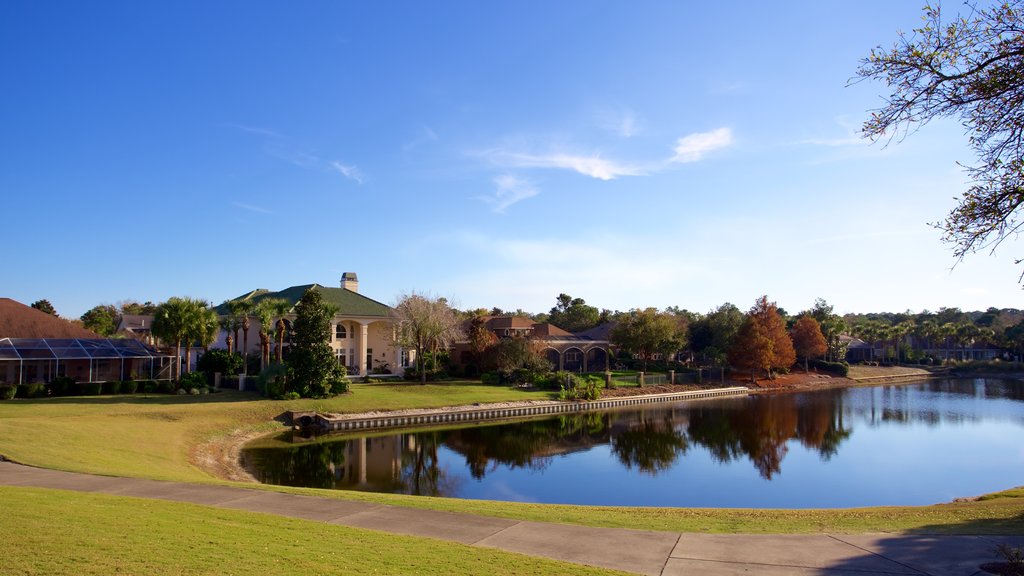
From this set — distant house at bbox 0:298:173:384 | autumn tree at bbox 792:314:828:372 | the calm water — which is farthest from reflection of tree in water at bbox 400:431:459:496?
autumn tree at bbox 792:314:828:372

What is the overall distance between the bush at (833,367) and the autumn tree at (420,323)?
54159 mm

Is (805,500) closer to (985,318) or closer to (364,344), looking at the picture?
(364,344)

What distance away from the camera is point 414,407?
131ft

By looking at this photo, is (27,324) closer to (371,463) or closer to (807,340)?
(371,463)

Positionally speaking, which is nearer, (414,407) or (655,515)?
(655,515)

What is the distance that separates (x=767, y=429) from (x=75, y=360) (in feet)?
134

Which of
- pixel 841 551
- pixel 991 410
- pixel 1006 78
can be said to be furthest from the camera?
pixel 991 410

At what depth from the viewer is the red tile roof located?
132ft

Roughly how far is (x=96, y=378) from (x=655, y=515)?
3610 centimetres

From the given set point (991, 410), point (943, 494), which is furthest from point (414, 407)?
point (991, 410)

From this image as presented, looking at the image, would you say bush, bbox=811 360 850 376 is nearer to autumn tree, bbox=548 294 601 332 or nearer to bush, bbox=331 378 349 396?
autumn tree, bbox=548 294 601 332

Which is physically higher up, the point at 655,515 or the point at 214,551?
the point at 214,551

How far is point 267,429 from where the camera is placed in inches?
1294

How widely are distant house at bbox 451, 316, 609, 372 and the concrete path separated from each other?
48665 mm
